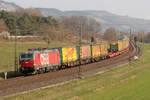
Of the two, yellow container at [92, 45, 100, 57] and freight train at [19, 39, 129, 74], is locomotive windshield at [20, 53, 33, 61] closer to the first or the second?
freight train at [19, 39, 129, 74]

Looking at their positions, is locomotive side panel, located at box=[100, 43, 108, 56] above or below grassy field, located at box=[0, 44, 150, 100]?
above

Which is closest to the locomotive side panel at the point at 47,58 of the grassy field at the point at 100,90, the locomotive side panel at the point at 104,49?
the grassy field at the point at 100,90

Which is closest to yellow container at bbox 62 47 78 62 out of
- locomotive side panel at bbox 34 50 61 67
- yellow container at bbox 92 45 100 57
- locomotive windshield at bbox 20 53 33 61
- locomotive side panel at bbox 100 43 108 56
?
locomotive side panel at bbox 34 50 61 67

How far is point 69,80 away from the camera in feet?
102

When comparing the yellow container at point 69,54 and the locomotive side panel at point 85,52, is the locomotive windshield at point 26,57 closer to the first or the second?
the yellow container at point 69,54

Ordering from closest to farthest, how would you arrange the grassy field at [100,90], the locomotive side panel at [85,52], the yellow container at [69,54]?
the grassy field at [100,90]
the yellow container at [69,54]
the locomotive side panel at [85,52]

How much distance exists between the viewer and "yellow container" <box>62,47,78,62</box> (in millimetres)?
41438

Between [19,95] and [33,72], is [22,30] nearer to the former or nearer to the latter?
[33,72]

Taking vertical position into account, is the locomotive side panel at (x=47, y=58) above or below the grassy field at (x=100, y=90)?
above

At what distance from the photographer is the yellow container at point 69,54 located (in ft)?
136

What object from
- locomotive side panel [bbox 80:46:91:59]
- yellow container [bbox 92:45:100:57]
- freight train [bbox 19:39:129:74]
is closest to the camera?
freight train [bbox 19:39:129:74]

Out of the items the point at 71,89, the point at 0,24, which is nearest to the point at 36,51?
the point at 71,89

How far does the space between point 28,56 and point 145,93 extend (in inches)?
680

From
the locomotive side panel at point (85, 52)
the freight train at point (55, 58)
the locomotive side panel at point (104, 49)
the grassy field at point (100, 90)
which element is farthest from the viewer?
the locomotive side panel at point (104, 49)
